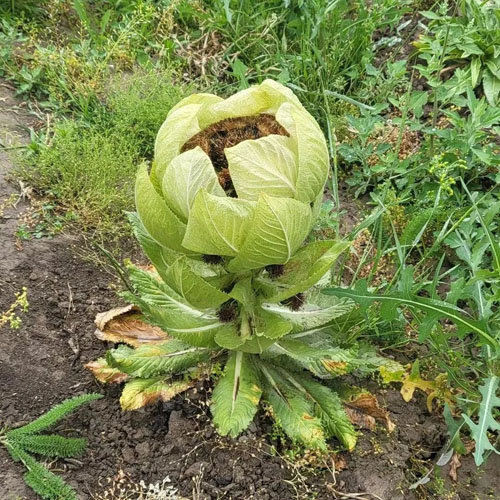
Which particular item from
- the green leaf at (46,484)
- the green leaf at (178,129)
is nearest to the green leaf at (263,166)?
the green leaf at (178,129)

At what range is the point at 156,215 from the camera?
196 cm

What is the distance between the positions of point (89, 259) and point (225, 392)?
3.45ft

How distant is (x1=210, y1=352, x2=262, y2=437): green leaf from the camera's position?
2.10 m

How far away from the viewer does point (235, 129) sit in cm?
198

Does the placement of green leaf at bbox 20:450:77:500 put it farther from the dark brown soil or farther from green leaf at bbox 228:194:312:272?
green leaf at bbox 228:194:312:272

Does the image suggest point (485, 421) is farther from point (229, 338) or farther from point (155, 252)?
point (155, 252)

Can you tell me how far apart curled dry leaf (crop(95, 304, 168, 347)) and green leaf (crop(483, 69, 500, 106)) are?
2492mm

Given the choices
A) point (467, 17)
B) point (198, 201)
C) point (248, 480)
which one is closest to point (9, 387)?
point (248, 480)

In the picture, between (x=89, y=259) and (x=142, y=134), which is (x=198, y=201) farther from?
(x=142, y=134)

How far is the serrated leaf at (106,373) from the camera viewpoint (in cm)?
239

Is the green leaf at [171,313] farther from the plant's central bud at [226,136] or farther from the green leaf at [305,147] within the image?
the green leaf at [305,147]

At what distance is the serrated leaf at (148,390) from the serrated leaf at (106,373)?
46mm

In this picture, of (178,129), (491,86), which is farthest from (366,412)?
(491,86)

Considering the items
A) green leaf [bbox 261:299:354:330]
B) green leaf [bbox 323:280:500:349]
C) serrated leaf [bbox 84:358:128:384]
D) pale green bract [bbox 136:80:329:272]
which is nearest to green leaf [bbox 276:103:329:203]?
pale green bract [bbox 136:80:329:272]
